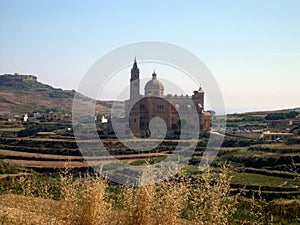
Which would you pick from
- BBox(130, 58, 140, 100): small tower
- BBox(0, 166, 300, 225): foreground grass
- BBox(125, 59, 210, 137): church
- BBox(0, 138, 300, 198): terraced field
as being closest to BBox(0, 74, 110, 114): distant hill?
BBox(130, 58, 140, 100): small tower

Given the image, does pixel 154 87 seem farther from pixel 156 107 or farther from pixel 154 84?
pixel 156 107

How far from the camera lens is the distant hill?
327 ft

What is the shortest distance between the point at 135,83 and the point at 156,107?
4.38 metres

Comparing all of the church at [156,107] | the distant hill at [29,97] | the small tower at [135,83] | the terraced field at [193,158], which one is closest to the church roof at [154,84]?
the church at [156,107]

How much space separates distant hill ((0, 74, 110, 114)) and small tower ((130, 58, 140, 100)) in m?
24.6

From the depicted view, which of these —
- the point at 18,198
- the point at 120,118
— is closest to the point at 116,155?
the point at 120,118

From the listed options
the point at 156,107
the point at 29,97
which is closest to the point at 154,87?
the point at 156,107

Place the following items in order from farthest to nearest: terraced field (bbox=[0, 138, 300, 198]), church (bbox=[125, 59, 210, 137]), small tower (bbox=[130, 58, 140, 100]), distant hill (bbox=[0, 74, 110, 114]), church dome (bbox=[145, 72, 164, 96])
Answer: distant hill (bbox=[0, 74, 110, 114]), church dome (bbox=[145, 72, 164, 96]), small tower (bbox=[130, 58, 140, 100]), church (bbox=[125, 59, 210, 137]), terraced field (bbox=[0, 138, 300, 198])

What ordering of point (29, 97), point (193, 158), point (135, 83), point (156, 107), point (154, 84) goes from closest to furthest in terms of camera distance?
point (193, 158) → point (156, 107) → point (135, 83) → point (154, 84) → point (29, 97)

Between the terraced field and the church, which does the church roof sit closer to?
the church

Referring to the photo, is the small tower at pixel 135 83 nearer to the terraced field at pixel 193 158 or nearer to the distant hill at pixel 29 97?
the terraced field at pixel 193 158

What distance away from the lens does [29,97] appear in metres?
115

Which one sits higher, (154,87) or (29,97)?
(29,97)

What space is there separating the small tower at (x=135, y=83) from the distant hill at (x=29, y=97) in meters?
24.6
